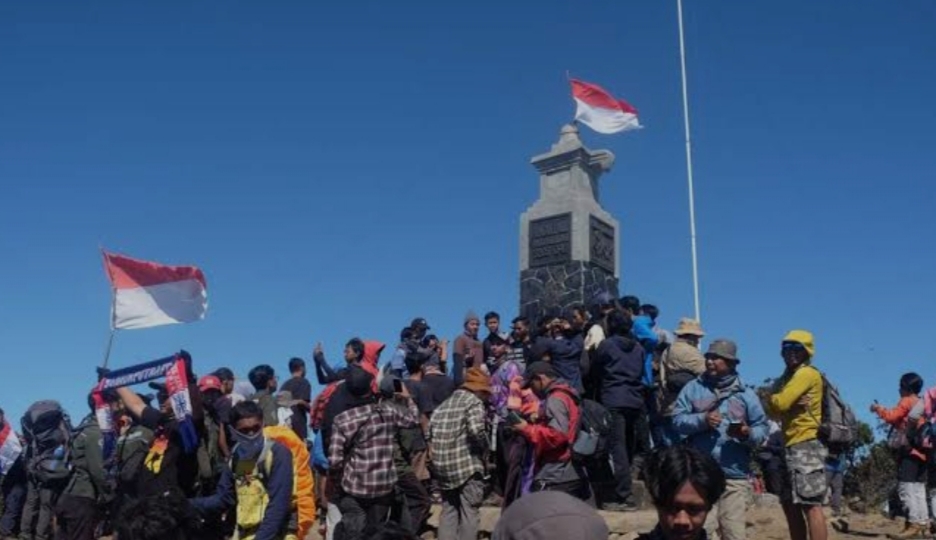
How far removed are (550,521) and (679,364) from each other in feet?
20.8

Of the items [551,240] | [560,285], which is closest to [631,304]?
[560,285]

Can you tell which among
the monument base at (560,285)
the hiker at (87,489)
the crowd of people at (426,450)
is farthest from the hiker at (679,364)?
the monument base at (560,285)

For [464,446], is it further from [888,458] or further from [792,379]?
[888,458]

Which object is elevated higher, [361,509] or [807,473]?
[807,473]

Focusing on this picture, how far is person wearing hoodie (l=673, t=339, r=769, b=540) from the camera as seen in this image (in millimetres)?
5707

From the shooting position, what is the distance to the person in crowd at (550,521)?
96.7 inches

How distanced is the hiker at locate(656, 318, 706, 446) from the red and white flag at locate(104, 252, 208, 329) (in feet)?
14.8

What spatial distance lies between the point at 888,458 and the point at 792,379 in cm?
1129

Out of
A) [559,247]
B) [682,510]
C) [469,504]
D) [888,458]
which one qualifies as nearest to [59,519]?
[469,504]

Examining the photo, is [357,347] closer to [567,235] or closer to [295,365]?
[295,365]

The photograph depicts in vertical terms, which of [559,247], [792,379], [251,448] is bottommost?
[251,448]

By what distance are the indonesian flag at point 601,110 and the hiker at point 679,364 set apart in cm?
831

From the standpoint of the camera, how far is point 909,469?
7.76m

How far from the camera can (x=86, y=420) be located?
7.25 m
